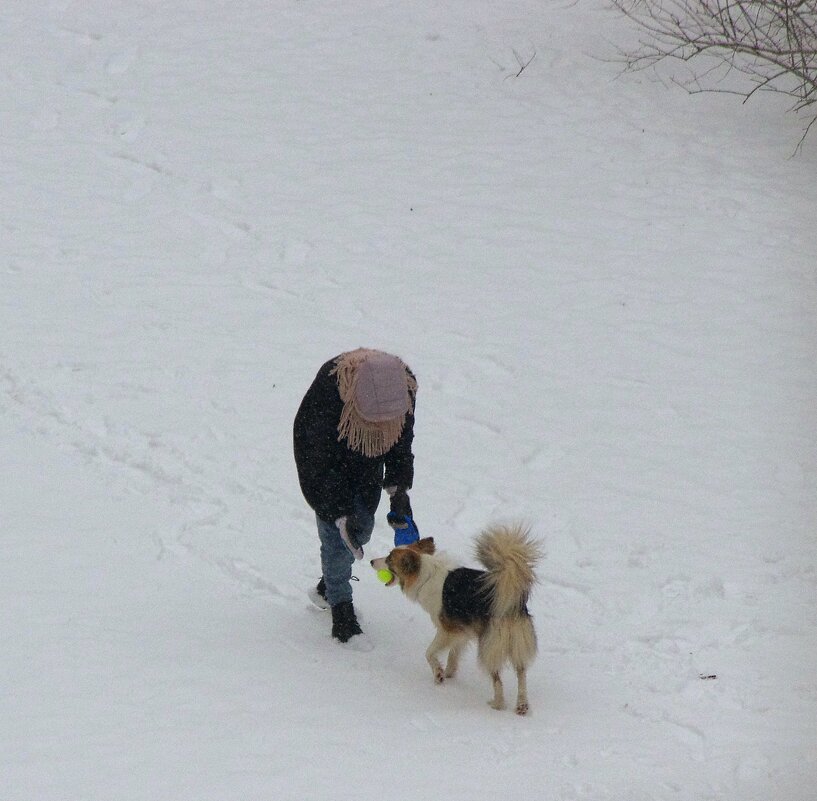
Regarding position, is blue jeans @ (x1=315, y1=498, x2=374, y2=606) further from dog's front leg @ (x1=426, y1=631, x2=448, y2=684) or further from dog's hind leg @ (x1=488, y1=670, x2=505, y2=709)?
dog's hind leg @ (x1=488, y1=670, x2=505, y2=709)

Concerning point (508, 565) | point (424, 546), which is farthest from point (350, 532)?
point (508, 565)

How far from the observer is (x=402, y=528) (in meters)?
5.41

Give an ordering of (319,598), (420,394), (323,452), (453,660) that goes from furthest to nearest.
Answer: (420,394)
(319,598)
(453,660)
(323,452)

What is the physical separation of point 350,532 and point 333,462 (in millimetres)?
368

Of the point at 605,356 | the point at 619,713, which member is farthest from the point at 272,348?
the point at 619,713

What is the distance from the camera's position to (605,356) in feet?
28.3

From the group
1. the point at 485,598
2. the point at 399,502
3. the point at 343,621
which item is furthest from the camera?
the point at 343,621

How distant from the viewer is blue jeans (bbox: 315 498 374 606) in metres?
5.38

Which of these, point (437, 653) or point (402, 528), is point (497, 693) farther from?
point (402, 528)

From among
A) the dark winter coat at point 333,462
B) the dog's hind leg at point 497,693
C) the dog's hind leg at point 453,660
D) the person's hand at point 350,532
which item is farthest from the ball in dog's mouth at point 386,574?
the dog's hind leg at point 497,693

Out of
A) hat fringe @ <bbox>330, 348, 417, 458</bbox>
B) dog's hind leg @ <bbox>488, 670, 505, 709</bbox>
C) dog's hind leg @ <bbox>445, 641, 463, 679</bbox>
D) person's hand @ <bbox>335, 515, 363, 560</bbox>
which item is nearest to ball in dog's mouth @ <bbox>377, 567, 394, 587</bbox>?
person's hand @ <bbox>335, 515, 363, 560</bbox>

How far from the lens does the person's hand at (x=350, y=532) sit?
5184 millimetres

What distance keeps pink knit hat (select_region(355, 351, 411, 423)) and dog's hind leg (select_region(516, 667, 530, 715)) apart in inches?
54.2

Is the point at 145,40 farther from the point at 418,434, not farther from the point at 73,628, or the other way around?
the point at 73,628
